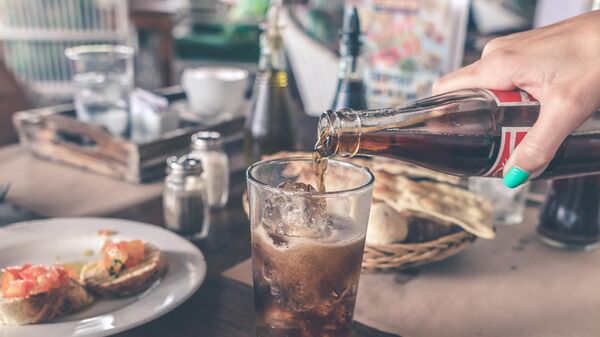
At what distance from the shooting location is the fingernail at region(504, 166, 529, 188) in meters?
0.75

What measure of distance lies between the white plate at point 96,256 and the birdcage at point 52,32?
332 cm

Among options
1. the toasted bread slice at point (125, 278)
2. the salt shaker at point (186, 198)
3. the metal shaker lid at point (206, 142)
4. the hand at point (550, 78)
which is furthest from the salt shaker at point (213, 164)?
the hand at point (550, 78)

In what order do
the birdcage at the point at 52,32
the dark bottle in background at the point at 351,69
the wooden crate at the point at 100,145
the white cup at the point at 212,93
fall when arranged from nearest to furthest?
the dark bottle in background at the point at 351,69 < the wooden crate at the point at 100,145 < the white cup at the point at 212,93 < the birdcage at the point at 52,32

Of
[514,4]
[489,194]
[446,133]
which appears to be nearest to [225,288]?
[446,133]

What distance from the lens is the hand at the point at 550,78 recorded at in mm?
712

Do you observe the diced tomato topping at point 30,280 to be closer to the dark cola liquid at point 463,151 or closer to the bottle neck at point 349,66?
the dark cola liquid at point 463,151

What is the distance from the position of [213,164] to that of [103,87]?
0.57 meters

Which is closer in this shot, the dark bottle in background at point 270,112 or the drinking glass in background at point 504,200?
the drinking glass in background at point 504,200

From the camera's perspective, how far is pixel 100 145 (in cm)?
146

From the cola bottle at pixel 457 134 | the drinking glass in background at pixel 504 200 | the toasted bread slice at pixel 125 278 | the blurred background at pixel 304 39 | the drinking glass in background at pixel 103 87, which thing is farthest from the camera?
the blurred background at pixel 304 39

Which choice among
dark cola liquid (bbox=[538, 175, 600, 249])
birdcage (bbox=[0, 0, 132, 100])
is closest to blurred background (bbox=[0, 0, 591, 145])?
birdcage (bbox=[0, 0, 132, 100])

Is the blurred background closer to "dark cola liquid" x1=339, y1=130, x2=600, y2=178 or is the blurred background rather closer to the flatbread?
the flatbread

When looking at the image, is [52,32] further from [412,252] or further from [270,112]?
[412,252]

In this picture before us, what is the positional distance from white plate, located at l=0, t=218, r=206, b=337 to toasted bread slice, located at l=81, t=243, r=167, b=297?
11 millimetres
